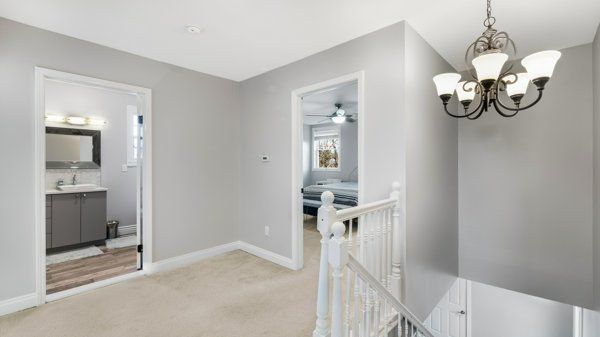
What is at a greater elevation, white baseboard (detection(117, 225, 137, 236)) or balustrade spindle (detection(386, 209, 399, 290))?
balustrade spindle (detection(386, 209, 399, 290))

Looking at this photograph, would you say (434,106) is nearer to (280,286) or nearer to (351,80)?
(351,80)

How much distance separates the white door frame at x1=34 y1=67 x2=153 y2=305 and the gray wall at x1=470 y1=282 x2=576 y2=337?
4.44 m

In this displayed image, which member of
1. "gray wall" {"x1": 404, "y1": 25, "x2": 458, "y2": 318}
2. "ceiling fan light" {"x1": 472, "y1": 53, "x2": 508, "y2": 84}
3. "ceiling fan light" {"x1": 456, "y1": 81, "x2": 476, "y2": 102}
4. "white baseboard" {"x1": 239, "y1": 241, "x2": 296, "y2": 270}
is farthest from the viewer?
"white baseboard" {"x1": 239, "y1": 241, "x2": 296, "y2": 270}

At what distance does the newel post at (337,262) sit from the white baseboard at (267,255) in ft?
5.78

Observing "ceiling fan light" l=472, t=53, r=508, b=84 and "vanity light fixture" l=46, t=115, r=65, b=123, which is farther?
"vanity light fixture" l=46, t=115, r=65, b=123

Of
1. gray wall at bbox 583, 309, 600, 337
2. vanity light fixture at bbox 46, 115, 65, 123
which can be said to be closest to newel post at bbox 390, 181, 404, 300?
gray wall at bbox 583, 309, 600, 337

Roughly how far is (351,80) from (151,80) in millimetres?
2218

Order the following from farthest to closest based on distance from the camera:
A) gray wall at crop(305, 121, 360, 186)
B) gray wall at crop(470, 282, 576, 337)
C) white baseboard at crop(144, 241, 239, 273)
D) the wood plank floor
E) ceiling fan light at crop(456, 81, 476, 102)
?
1. gray wall at crop(305, 121, 360, 186)
2. gray wall at crop(470, 282, 576, 337)
3. white baseboard at crop(144, 241, 239, 273)
4. the wood plank floor
5. ceiling fan light at crop(456, 81, 476, 102)

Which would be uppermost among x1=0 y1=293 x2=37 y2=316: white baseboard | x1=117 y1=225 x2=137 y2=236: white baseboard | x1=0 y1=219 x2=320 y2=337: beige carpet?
x1=117 y1=225 x2=137 y2=236: white baseboard

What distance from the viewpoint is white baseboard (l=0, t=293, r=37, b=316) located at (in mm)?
2193

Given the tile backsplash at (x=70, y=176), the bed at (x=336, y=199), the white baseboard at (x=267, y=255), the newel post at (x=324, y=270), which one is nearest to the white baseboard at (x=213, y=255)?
the white baseboard at (x=267, y=255)

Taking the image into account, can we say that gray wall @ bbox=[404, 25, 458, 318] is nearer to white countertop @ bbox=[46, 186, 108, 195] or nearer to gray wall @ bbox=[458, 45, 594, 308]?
gray wall @ bbox=[458, 45, 594, 308]

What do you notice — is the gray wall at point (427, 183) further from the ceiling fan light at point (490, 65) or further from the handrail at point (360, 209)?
the ceiling fan light at point (490, 65)

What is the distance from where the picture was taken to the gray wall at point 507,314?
150 inches
